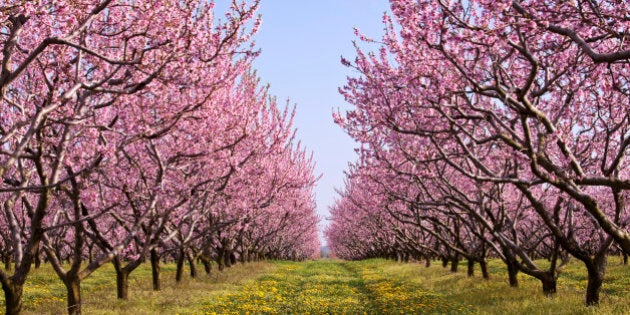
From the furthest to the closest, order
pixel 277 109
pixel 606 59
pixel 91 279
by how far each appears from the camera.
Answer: pixel 91 279
pixel 277 109
pixel 606 59

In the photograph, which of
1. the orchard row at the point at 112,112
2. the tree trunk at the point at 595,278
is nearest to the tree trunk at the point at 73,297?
the orchard row at the point at 112,112

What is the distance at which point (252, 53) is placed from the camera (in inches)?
450

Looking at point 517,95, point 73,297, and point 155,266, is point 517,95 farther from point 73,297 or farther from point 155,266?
point 155,266

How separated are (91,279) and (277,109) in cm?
1510

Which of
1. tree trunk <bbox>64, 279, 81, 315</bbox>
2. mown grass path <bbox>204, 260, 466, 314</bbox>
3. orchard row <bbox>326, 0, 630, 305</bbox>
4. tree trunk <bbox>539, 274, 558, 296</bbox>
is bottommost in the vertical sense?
mown grass path <bbox>204, 260, 466, 314</bbox>

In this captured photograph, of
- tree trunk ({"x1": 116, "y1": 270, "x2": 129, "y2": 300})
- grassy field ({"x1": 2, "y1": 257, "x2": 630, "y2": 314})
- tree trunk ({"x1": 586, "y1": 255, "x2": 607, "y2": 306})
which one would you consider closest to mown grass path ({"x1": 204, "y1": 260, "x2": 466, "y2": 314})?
grassy field ({"x1": 2, "y1": 257, "x2": 630, "y2": 314})

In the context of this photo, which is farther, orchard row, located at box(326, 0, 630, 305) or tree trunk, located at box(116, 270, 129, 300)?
tree trunk, located at box(116, 270, 129, 300)

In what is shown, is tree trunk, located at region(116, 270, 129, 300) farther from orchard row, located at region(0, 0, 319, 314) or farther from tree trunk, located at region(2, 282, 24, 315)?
tree trunk, located at region(2, 282, 24, 315)

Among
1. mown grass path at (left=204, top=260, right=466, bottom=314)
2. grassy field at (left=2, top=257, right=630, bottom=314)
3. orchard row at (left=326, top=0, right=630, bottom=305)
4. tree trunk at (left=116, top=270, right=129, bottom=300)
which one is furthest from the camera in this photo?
tree trunk at (left=116, top=270, right=129, bottom=300)

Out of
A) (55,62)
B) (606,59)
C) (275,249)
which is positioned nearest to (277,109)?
(55,62)

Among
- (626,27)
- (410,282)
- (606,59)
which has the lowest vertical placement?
(410,282)

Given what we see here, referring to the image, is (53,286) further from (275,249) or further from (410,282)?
(275,249)

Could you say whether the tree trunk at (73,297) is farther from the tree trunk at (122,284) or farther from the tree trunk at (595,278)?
the tree trunk at (595,278)

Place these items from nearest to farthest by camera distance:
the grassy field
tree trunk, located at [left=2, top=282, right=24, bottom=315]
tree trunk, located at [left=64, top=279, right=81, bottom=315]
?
1. tree trunk, located at [left=2, top=282, right=24, bottom=315]
2. tree trunk, located at [left=64, top=279, right=81, bottom=315]
3. the grassy field
